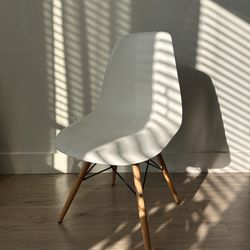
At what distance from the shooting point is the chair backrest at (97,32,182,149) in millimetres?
1349

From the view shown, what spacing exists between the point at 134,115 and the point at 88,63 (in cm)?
52

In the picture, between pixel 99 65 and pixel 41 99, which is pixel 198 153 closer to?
pixel 99 65

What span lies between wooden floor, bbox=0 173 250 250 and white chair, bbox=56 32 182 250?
111mm

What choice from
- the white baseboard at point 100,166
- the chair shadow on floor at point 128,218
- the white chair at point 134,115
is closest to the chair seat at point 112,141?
the white chair at point 134,115

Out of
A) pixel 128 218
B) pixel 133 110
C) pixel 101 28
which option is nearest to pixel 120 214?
pixel 128 218

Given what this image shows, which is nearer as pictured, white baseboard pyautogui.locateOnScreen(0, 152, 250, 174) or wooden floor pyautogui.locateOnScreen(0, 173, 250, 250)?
wooden floor pyautogui.locateOnScreen(0, 173, 250, 250)

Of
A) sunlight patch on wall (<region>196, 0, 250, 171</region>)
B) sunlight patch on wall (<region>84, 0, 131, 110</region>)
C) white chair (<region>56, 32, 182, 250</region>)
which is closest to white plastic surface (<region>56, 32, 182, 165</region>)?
white chair (<region>56, 32, 182, 250</region>)

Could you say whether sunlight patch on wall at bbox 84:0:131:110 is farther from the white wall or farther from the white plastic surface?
the white plastic surface

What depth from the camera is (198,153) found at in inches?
78.2

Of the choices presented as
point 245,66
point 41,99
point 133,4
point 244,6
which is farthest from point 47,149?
point 244,6

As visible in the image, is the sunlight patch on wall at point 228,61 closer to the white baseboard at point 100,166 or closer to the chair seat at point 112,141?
the white baseboard at point 100,166

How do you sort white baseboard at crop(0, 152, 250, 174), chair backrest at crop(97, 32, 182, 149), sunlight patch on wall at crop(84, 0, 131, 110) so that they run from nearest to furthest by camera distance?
chair backrest at crop(97, 32, 182, 149)
sunlight patch on wall at crop(84, 0, 131, 110)
white baseboard at crop(0, 152, 250, 174)

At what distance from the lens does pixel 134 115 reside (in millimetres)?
1487

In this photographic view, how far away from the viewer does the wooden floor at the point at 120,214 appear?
135 cm
